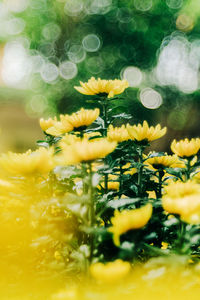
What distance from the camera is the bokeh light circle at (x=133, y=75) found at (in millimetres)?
9383

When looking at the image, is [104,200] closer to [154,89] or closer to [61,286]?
[61,286]

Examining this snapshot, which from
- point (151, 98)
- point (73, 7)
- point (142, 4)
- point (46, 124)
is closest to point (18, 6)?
point (73, 7)

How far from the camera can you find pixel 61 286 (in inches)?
39.3

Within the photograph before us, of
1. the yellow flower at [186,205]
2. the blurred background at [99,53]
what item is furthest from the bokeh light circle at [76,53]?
the yellow flower at [186,205]

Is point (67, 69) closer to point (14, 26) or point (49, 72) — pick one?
point (49, 72)

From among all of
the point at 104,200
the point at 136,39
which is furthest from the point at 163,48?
the point at 104,200

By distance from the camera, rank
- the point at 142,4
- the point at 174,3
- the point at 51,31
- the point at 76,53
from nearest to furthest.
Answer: the point at 174,3 < the point at 142,4 < the point at 76,53 < the point at 51,31

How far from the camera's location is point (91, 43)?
9.53 meters

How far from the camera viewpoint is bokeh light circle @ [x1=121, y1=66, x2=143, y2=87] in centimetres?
938

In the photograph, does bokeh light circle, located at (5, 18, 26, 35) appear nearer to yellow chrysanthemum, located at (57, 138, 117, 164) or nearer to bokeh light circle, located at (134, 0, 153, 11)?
bokeh light circle, located at (134, 0, 153, 11)

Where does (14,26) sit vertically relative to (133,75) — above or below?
above

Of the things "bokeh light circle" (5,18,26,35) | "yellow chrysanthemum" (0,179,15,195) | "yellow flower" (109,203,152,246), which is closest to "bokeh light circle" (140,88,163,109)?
"bokeh light circle" (5,18,26,35)

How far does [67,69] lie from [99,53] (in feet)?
4.09

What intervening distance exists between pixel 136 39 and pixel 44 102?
383cm
